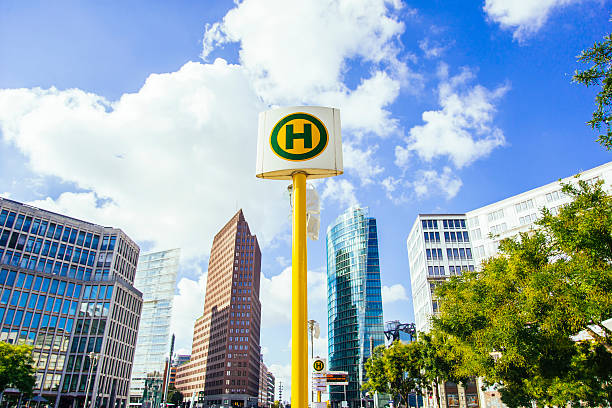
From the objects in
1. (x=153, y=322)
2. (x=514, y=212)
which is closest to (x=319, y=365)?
(x=514, y=212)

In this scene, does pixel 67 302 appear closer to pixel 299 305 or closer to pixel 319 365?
pixel 319 365

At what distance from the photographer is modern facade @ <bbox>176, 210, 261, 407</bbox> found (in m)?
132

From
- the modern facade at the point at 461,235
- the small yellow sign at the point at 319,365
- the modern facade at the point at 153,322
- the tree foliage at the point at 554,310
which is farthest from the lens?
the modern facade at the point at 153,322

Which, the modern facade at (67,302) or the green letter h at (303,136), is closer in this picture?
the green letter h at (303,136)

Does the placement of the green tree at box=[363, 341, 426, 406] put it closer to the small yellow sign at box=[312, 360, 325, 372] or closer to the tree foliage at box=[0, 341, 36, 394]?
the small yellow sign at box=[312, 360, 325, 372]

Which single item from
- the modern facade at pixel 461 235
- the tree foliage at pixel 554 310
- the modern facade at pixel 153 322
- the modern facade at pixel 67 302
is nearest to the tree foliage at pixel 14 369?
the modern facade at pixel 67 302

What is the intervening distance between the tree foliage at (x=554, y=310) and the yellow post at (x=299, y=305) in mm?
14811

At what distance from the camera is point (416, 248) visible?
84.8 metres

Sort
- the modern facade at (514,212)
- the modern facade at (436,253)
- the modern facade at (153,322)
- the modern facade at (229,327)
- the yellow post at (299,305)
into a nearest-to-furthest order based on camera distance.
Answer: the yellow post at (299,305) < the modern facade at (514,212) < the modern facade at (436,253) < the modern facade at (153,322) < the modern facade at (229,327)

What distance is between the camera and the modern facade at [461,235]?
2692 inches

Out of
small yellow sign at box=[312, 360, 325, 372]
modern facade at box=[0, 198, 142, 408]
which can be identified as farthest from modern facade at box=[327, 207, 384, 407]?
small yellow sign at box=[312, 360, 325, 372]

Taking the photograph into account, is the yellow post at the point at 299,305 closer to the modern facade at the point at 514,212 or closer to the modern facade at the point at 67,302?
the modern facade at the point at 514,212

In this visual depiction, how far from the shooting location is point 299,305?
5984mm

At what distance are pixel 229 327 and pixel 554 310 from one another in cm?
13304
